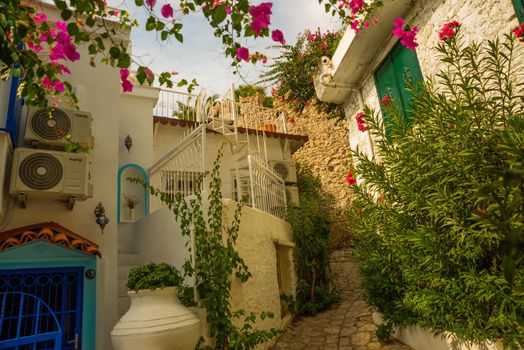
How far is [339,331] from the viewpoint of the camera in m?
5.71

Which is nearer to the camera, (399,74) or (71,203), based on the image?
(71,203)

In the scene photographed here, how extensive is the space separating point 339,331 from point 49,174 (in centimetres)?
479

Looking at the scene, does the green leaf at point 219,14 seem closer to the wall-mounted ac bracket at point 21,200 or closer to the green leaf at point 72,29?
the green leaf at point 72,29

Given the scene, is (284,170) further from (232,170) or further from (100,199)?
(100,199)

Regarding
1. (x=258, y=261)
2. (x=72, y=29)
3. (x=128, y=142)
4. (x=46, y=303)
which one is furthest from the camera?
(x=128, y=142)

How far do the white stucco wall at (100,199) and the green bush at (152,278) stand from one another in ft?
3.67

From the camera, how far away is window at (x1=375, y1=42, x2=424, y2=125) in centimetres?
513

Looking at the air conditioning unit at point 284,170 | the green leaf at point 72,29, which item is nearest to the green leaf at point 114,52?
the green leaf at point 72,29

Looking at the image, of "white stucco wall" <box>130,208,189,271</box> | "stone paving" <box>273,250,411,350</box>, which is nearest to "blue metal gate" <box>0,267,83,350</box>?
"white stucco wall" <box>130,208,189,271</box>

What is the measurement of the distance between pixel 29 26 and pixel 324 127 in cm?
1246

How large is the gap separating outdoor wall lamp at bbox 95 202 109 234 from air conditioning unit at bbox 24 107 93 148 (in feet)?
2.79

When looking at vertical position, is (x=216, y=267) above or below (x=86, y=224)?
below

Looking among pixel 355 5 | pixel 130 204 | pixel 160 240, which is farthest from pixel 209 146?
pixel 355 5

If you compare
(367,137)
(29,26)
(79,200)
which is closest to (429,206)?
(367,137)
